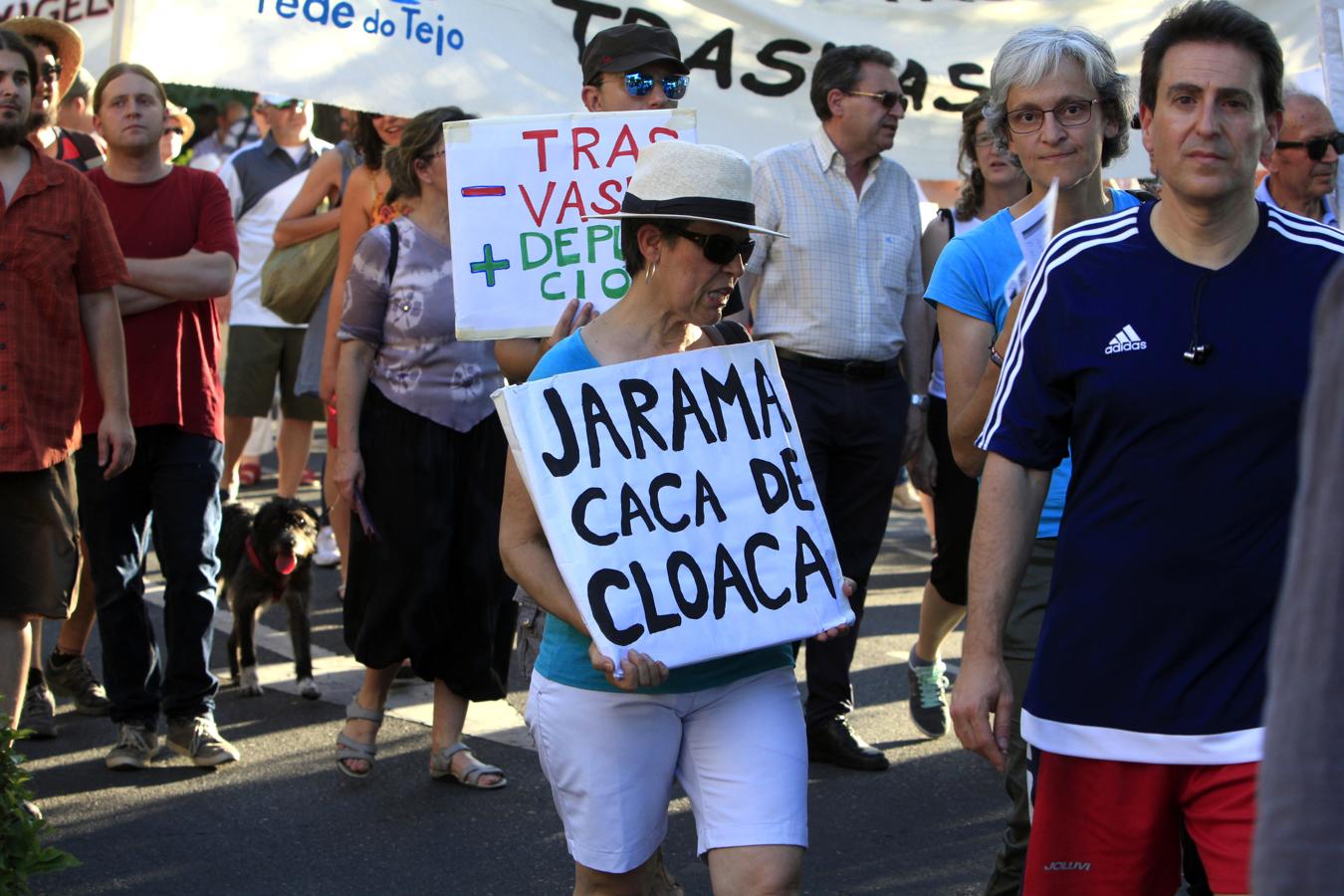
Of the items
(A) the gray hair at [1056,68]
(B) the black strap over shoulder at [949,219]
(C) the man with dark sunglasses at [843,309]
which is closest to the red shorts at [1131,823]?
(A) the gray hair at [1056,68]

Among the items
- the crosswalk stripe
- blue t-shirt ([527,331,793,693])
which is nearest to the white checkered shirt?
the crosswalk stripe

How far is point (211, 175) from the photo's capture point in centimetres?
593

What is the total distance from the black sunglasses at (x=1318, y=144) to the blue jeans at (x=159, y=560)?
12.6 ft

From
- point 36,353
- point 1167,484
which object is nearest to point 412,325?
point 36,353

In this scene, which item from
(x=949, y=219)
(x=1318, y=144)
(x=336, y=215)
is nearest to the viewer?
(x=1318, y=144)

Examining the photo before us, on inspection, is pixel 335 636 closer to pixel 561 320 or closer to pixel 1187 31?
pixel 561 320

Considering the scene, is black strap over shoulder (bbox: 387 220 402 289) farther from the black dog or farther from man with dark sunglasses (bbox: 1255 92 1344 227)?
man with dark sunglasses (bbox: 1255 92 1344 227)

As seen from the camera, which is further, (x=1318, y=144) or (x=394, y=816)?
(x=1318, y=144)

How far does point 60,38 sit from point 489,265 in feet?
9.35

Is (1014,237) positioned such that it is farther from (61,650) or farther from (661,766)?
(61,650)

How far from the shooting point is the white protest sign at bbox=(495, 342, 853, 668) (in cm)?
318

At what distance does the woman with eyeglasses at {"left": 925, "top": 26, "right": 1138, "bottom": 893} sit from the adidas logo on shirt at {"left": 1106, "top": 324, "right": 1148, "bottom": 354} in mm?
861

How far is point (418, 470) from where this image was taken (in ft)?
18.3

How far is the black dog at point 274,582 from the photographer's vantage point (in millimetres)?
6793
